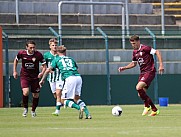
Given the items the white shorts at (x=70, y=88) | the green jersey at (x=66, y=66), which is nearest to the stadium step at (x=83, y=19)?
the green jersey at (x=66, y=66)

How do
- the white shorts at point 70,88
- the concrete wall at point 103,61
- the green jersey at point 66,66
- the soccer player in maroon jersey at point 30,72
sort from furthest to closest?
the concrete wall at point 103,61, the soccer player in maroon jersey at point 30,72, the green jersey at point 66,66, the white shorts at point 70,88

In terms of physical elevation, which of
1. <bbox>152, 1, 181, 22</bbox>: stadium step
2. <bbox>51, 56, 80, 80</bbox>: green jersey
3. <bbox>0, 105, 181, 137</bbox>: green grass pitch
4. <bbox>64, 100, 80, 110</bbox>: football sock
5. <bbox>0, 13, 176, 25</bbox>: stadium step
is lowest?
<bbox>0, 105, 181, 137</bbox>: green grass pitch

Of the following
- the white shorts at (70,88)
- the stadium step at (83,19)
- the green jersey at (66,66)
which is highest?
the stadium step at (83,19)

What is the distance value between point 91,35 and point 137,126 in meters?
15.8

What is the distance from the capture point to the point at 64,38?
3072 centimetres

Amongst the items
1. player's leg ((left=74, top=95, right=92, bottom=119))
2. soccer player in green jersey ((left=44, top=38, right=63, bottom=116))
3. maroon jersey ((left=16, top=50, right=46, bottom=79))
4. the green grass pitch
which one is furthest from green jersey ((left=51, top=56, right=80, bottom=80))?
soccer player in green jersey ((left=44, top=38, right=63, bottom=116))

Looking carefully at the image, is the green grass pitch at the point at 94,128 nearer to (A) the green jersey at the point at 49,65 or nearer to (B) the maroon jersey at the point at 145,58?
(B) the maroon jersey at the point at 145,58

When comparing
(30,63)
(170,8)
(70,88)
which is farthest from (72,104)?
(170,8)

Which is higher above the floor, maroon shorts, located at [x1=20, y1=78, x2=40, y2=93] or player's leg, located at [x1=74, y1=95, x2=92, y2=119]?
maroon shorts, located at [x1=20, y1=78, x2=40, y2=93]

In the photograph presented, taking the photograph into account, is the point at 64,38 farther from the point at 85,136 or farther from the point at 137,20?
the point at 85,136

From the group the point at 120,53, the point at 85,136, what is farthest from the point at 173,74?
the point at 85,136

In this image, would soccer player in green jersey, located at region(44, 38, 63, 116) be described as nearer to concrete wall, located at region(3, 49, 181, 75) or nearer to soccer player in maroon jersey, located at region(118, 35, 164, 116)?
soccer player in maroon jersey, located at region(118, 35, 164, 116)

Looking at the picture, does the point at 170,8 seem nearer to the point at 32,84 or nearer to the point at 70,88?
the point at 32,84

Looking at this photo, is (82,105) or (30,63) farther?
(30,63)
